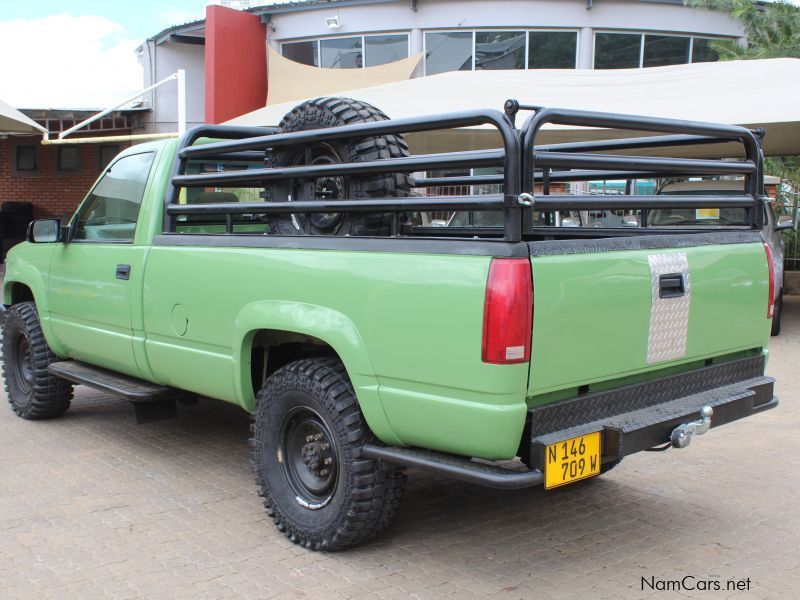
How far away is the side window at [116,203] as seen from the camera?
5.12 meters

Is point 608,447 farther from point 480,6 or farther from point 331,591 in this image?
point 480,6

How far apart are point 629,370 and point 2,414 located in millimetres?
5049

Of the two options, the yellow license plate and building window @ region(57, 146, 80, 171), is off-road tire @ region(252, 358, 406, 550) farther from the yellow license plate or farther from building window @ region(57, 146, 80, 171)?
building window @ region(57, 146, 80, 171)

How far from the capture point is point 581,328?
3289mm

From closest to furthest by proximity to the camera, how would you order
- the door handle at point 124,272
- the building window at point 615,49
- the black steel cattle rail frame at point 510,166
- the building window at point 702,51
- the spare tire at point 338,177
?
1. the black steel cattle rail frame at point 510,166
2. the spare tire at point 338,177
3. the door handle at point 124,272
4. the building window at point 615,49
5. the building window at point 702,51

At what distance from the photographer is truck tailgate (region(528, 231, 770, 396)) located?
10.5ft

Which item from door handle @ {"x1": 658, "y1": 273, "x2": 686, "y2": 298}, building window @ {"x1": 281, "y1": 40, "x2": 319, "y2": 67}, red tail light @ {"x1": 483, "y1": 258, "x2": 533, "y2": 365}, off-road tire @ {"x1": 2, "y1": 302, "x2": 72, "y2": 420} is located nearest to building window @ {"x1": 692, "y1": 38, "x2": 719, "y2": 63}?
building window @ {"x1": 281, "y1": 40, "x2": 319, "y2": 67}

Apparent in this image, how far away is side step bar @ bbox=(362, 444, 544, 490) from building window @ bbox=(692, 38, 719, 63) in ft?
66.9

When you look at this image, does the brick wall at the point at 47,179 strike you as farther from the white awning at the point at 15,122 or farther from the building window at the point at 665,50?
the building window at the point at 665,50

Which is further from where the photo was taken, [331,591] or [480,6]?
[480,6]

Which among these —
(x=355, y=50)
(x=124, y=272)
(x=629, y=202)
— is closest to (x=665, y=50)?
(x=355, y=50)

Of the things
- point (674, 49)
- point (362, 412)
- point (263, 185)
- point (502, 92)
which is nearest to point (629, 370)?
point (362, 412)

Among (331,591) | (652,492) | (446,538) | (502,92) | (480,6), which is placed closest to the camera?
(331,591)

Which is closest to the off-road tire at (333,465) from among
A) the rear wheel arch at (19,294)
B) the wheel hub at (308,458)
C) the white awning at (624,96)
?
the wheel hub at (308,458)
